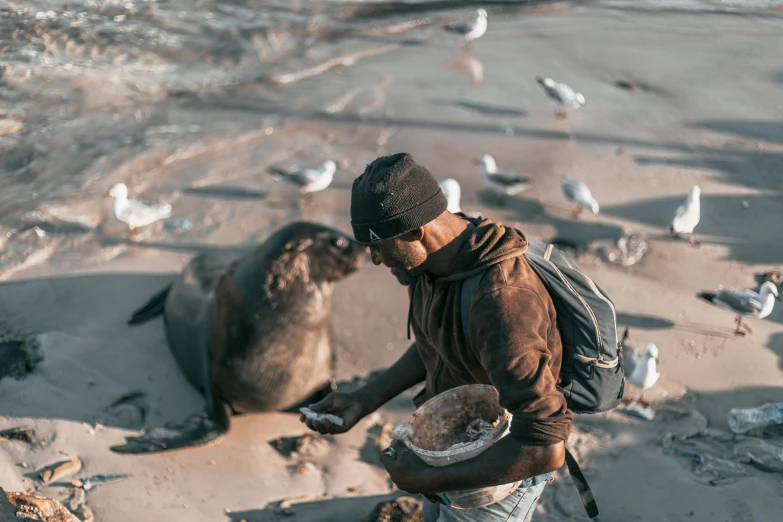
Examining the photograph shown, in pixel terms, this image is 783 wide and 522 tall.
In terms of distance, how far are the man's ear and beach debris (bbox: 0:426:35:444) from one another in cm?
320

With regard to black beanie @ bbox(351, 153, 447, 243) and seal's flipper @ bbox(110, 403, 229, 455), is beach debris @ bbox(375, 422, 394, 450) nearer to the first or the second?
seal's flipper @ bbox(110, 403, 229, 455)

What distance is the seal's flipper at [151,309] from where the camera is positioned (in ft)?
17.6

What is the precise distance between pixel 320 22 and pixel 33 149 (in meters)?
5.00

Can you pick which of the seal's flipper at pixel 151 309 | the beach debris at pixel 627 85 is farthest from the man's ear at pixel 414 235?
the beach debris at pixel 627 85

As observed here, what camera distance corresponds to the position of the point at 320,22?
11.1 meters

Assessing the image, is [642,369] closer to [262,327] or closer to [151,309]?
[262,327]

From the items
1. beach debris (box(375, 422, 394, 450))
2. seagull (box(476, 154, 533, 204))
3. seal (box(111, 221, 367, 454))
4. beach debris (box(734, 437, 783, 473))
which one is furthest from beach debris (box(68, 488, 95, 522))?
seagull (box(476, 154, 533, 204))

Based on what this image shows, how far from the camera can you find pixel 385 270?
5.84 metres

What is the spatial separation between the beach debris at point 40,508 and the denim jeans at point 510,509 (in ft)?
6.84

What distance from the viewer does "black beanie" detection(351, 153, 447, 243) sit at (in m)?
2.07

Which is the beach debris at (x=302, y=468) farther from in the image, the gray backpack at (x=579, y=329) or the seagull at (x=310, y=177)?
the seagull at (x=310, y=177)

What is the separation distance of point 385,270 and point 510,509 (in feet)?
11.4

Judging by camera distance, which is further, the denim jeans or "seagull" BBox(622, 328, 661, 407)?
"seagull" BBox(622, 328, 661, 407)

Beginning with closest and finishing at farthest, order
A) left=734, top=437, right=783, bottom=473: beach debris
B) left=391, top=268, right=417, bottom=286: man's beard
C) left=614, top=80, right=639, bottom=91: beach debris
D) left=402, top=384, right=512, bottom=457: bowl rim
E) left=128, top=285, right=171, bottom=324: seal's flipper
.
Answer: left=402, top=384, right=512, bottom=457: bowl rim
left=391, top=268, right=417, bottom=286: man's beard
left=734, top=437, right=783, bottom=473: beach debris
left=128, top=285, right=171, bottom=324: seal's flipper
left=614, top=80, right=639, bottom=91: beach debris
